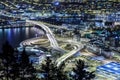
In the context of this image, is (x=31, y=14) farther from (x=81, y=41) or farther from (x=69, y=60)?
(x=69, y=60)

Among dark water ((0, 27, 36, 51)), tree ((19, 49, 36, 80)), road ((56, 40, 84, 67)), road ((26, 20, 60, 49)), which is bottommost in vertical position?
dark water ((0, 27, 36, 51))

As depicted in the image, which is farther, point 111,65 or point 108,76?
point 111,65

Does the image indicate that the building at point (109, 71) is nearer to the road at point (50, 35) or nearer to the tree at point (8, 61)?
the tree at point (8, 61)

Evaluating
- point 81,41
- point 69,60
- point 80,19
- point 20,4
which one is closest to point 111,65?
point 69,60

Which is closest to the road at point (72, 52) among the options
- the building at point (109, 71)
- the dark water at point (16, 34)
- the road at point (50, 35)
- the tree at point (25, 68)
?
the road at point (50, 35)

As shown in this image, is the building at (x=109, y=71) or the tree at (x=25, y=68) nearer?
the tree at (x=25, y=68)

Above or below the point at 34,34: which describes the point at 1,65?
above

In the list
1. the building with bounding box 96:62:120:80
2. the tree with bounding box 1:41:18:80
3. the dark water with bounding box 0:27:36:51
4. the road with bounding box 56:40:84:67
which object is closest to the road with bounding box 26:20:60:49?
the dark water with bounding box 0:27:36:51

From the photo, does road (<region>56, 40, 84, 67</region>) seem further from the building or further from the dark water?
the dark water

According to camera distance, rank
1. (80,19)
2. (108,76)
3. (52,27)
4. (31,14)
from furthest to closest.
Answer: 1. (31,14)
2. (80,19)
3. (52,27)
4. (108,76)
